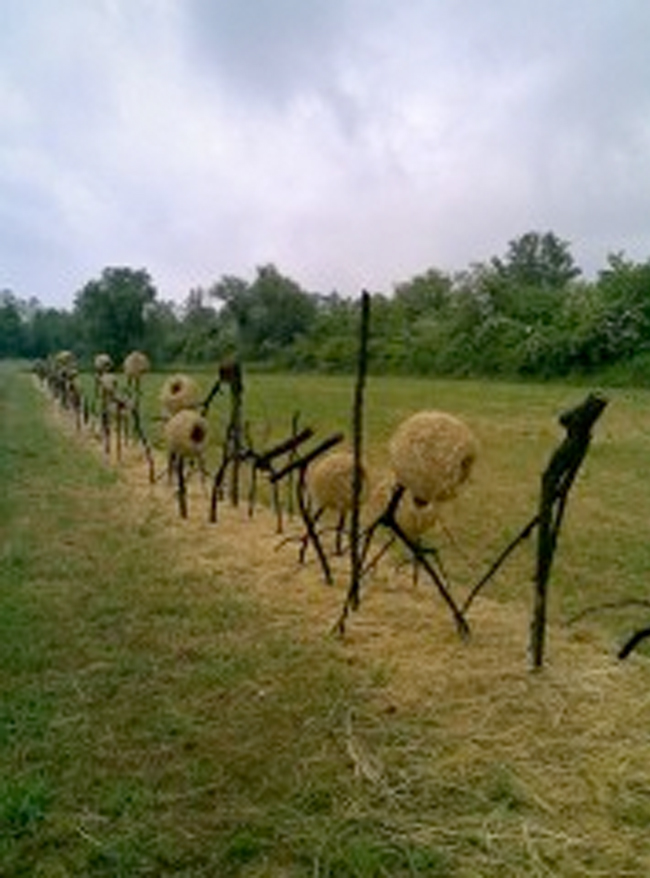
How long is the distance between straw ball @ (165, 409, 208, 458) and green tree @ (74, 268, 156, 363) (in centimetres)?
7874

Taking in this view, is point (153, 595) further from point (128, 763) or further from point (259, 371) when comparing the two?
point (259, 371)

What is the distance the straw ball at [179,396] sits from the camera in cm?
1603

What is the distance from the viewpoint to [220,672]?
7.49 metres

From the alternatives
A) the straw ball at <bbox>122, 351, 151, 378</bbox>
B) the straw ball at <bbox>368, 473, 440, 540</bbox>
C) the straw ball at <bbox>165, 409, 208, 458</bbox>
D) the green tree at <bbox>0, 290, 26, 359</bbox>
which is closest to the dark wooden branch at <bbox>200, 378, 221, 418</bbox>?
the straw ball at <bbox>165, 409, 208, 458</bbox>

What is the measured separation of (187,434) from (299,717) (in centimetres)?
753

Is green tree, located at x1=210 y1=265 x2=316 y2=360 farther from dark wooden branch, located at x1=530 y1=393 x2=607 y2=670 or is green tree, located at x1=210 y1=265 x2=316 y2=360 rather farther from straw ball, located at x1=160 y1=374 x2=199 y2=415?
dark wooden branch, located at x1=530 y1=393 x2=607 y2=670

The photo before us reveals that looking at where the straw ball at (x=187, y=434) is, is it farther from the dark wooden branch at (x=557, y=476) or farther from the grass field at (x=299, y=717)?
the dark wooden branch at (x=557, y=476)

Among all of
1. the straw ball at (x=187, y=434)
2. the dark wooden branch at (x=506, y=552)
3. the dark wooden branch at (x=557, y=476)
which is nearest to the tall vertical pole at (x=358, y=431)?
the dark wooden branch at (x=506, y=552)

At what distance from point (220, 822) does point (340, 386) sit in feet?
147

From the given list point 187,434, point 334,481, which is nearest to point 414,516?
point 334,481

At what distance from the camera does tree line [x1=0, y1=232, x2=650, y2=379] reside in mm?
51906

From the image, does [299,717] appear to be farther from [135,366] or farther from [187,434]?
[135,366]

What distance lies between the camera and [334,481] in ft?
32.6

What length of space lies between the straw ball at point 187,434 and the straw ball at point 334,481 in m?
4.02
